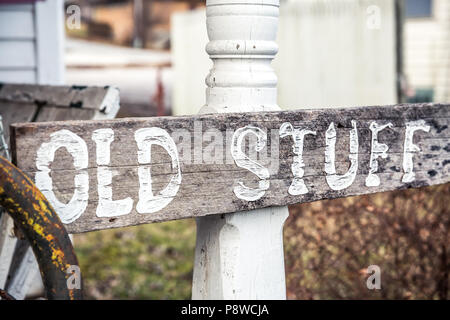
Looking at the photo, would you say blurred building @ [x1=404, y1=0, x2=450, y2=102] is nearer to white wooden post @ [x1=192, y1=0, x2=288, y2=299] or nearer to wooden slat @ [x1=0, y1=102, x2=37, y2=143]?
wooden slat @ [x1=0, y1=102, x2=37, y2=143]

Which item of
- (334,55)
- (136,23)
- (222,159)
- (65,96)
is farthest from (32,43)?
(136,23)

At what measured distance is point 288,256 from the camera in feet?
9.71

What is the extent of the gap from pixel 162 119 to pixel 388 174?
723 mm

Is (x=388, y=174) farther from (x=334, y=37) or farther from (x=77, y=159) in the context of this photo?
(x=334, y=37)

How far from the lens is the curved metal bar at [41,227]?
4.08 feet

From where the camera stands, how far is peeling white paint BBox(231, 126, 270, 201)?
1.61 m

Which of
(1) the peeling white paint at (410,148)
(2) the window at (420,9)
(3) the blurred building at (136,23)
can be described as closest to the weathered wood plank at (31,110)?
(1) the peeling white paint at (410,148)

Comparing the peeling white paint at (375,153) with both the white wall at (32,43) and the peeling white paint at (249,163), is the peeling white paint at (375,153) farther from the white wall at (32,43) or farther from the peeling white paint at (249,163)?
the white wall at (32,43)

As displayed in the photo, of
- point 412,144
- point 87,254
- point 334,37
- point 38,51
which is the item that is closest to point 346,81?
point 334,37

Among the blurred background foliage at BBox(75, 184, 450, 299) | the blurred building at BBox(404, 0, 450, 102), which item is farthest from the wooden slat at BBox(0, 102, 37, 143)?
the blurred building at BBox(404, 0, 450, 102)

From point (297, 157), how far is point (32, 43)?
2534 mm

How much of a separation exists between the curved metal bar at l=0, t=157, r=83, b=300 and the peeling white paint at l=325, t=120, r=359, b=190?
762 millimetres

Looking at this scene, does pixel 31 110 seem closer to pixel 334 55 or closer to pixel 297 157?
pixel 297 157

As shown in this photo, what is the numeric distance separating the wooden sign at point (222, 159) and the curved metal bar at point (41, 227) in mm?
108
